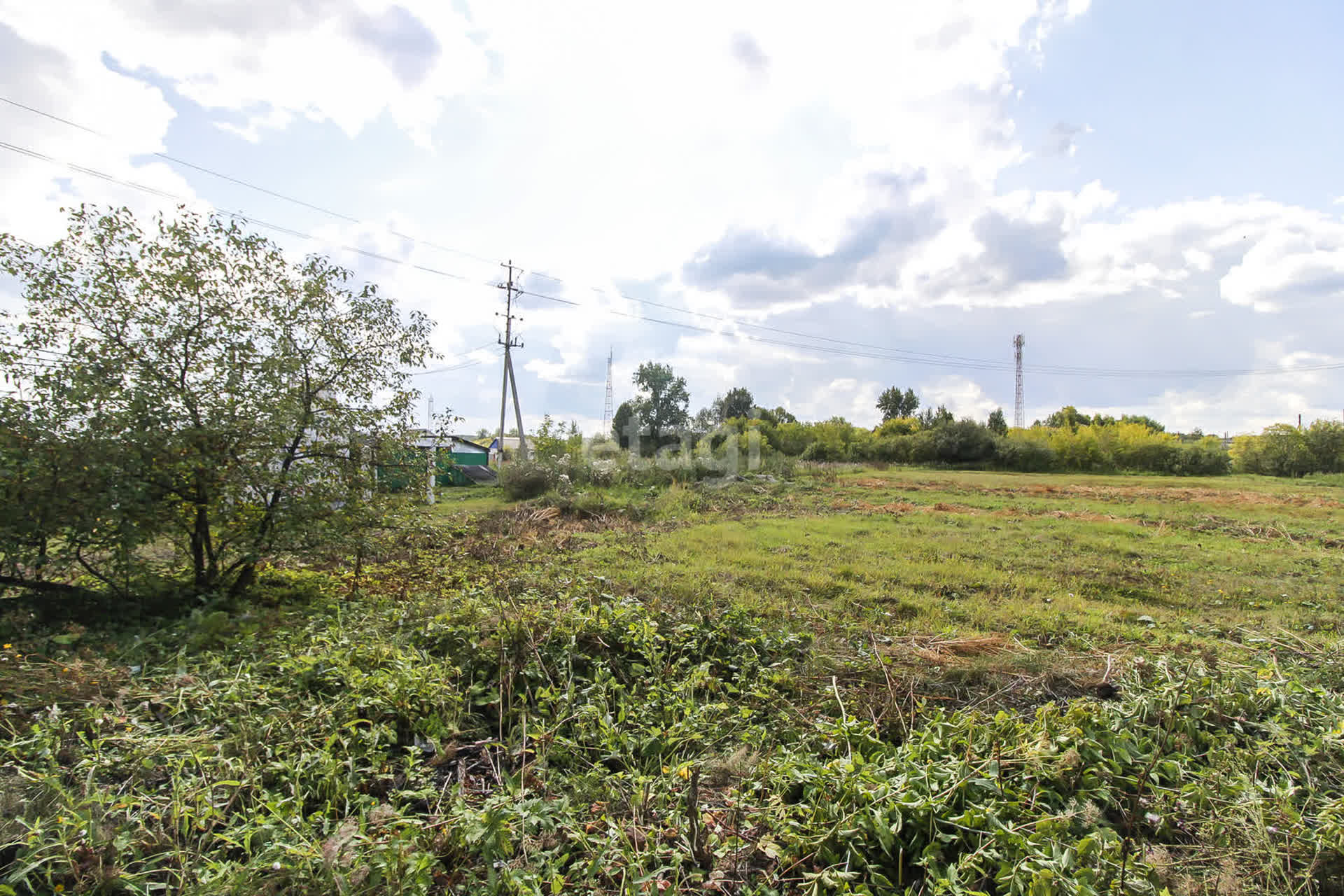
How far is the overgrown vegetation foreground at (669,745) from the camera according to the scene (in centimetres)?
215

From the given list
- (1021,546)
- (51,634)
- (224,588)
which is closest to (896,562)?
(1021,546)

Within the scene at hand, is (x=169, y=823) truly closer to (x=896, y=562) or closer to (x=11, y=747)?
(x=11, y=747)

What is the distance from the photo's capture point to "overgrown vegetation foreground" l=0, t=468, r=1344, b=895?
7.06 feet

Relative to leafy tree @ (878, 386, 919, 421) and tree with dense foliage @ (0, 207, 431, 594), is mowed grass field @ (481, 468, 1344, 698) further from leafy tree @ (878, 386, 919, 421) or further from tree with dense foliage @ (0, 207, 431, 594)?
leafy tree @ (878, 386, 919, 421)

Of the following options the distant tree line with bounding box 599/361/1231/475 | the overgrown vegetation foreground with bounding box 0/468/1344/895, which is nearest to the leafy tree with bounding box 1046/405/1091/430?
the distant tree line with bounding box 599/361/1231/475

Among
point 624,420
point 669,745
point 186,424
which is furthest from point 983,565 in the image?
point 624,420

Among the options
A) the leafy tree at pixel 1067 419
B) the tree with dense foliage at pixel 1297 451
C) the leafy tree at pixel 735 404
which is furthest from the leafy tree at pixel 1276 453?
the leafy tree at pixel 735 404

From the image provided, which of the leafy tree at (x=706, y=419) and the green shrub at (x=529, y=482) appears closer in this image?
the green shrub at (x=529, y=482)

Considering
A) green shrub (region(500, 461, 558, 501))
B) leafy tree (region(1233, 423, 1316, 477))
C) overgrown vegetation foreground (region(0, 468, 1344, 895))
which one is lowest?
overgrown vegetation foreground (region(0, 468, 1344, 895))

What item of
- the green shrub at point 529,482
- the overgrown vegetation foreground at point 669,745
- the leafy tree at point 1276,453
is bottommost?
the overgrown vegetation foreground at point 669,745

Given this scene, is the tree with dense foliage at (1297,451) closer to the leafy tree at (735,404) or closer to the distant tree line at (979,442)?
the distant tree line at (979,442)

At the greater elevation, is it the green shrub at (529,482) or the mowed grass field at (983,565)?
the green shrub at (529,482)

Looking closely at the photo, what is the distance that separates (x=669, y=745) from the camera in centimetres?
307

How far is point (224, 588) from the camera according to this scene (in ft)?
17.9
